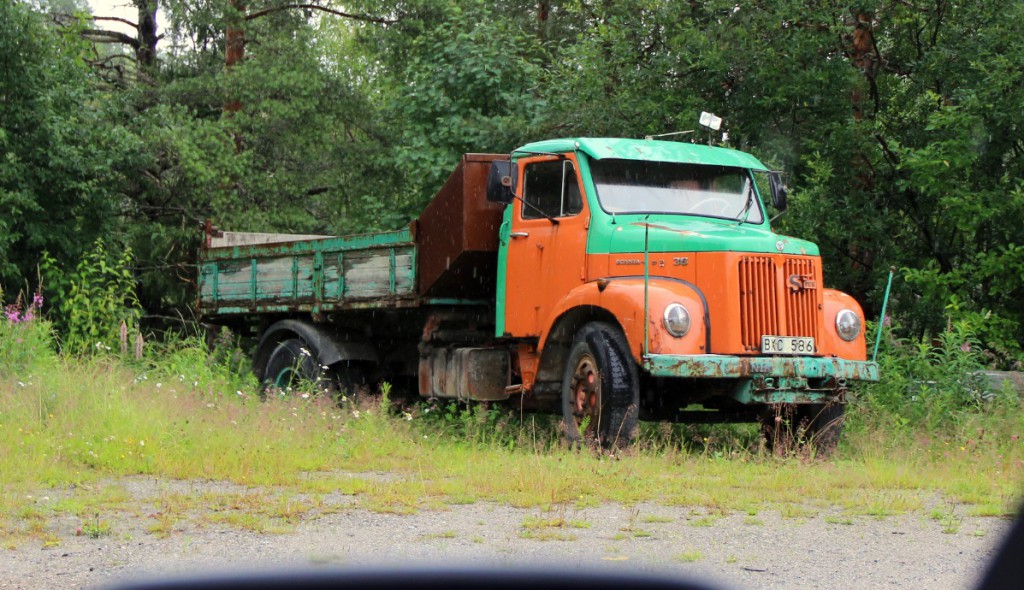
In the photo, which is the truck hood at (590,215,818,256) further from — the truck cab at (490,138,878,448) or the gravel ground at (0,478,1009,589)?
the gravel ground at (0,478,1009,589)

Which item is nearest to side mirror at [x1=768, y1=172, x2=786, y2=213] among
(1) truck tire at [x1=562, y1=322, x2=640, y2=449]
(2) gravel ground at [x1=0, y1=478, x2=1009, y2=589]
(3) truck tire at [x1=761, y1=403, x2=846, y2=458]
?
(3) truck tire at [x1=761, y1=403, x2=846, y2=458]

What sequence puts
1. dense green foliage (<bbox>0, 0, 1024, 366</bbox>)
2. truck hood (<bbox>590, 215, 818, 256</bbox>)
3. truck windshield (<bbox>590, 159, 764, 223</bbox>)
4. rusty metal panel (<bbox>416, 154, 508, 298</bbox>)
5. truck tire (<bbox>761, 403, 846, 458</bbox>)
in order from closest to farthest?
1. truck hood (<bbox>590, 215, 818, 256</bbox>)
2. truck tire (<bbox>761, 403, 846, 458</bbox>)
3. truck windshield (<bbox>590, 159, 764, 223</bbox>)
4. rusty metal panel (<bbox>416, 154, 508, 298</bbox>)
5. dense green foliage (<bbox>0, 0, 1024, 366</bbox>)

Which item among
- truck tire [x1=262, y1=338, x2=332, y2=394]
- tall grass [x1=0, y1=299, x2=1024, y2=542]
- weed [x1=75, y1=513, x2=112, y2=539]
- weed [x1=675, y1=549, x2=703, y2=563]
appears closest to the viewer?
weed [x1=675, y1=549, x2=703, y2=563]

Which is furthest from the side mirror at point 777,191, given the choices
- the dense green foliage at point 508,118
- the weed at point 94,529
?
the weed at point 94,529

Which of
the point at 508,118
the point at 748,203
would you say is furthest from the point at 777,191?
the point at 508,118

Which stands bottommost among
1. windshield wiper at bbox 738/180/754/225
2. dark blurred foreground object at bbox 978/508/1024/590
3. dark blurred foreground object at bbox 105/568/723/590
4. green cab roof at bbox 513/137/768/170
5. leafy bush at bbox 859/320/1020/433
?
leafy bush at bbox 859/320/1020/433

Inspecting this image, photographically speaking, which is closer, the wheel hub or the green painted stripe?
the wheel hub

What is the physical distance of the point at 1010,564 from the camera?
1.32 meters

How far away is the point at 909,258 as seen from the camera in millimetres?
15367

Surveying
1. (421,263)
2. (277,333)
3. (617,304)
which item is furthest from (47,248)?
(617,304)

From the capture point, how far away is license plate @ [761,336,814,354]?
9.74m

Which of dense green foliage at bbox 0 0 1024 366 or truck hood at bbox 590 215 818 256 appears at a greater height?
dense green foliage at bbox 0 0 1024 366

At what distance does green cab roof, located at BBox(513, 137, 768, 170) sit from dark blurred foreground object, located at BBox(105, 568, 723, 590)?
8811 millimetres

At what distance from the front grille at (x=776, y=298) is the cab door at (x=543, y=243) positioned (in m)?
1.55
